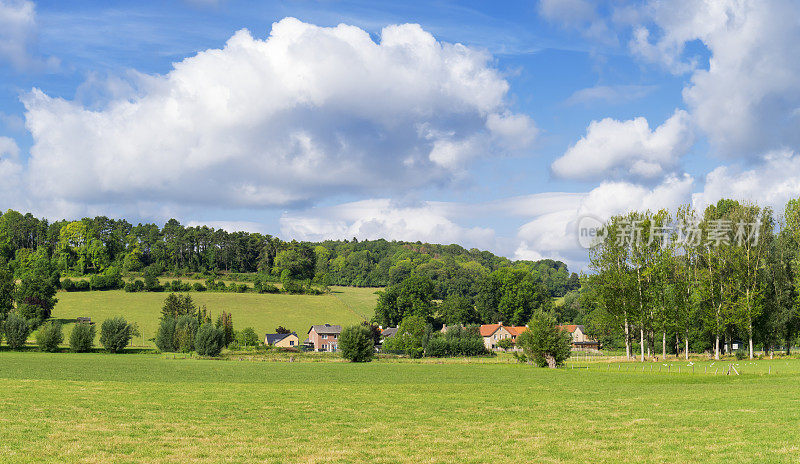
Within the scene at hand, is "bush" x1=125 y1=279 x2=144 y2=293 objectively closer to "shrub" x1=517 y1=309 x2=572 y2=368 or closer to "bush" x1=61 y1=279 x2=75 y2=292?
"bush" x1=61 y1=279 x2=75 y2=292

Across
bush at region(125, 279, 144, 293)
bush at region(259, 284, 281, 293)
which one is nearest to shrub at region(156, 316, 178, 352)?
bush at region(125, 279, 144, 293)

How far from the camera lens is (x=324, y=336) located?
140875 mm

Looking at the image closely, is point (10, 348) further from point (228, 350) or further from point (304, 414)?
point (304, 414)

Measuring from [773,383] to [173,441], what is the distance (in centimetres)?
3695

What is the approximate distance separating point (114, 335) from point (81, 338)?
560 cm

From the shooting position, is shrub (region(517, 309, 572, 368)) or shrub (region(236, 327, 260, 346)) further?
shrub (region(236, 327, 260, 346))

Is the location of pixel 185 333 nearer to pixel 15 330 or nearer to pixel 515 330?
pixel 15 330

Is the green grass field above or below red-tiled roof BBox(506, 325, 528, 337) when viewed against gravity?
above

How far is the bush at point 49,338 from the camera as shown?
101250 mm

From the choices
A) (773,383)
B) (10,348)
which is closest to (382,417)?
(773,383)

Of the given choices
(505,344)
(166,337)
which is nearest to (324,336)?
(166,337)

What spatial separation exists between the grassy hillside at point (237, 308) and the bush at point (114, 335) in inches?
847

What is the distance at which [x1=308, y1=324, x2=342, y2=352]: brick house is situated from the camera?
138250 millimetres

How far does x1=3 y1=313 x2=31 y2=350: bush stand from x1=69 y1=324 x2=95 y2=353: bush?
7.90 metres
